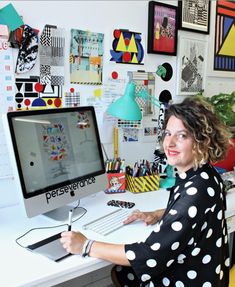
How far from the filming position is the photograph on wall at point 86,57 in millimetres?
1600

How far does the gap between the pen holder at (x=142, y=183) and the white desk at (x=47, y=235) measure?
0.04 meters

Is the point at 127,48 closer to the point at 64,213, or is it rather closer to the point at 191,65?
the point at 191,65

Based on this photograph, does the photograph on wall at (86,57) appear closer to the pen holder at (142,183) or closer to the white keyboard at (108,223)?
the pen holder at (142,183)

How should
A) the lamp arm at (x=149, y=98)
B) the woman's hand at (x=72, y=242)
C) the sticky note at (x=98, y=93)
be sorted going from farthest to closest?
the lamp arm at (x=149, y=98), the sticky note at (x=98, y=93), the woman's hand at (x=72, y=242)

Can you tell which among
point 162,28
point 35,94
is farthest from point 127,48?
point 35,94

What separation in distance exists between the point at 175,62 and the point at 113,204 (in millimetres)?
1053

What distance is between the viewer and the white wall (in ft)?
4.82

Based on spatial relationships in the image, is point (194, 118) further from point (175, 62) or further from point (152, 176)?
point (175, 62)

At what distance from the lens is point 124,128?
1857mm

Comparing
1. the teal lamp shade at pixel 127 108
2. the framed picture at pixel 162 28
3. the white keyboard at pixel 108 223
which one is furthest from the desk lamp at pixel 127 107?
the white keyboard at pixel 108 223

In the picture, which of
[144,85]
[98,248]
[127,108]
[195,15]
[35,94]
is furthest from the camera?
[195,15]

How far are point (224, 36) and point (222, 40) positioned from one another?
0.13 ft

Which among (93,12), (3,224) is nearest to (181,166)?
(3,224)

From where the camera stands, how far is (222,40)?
2.28m
